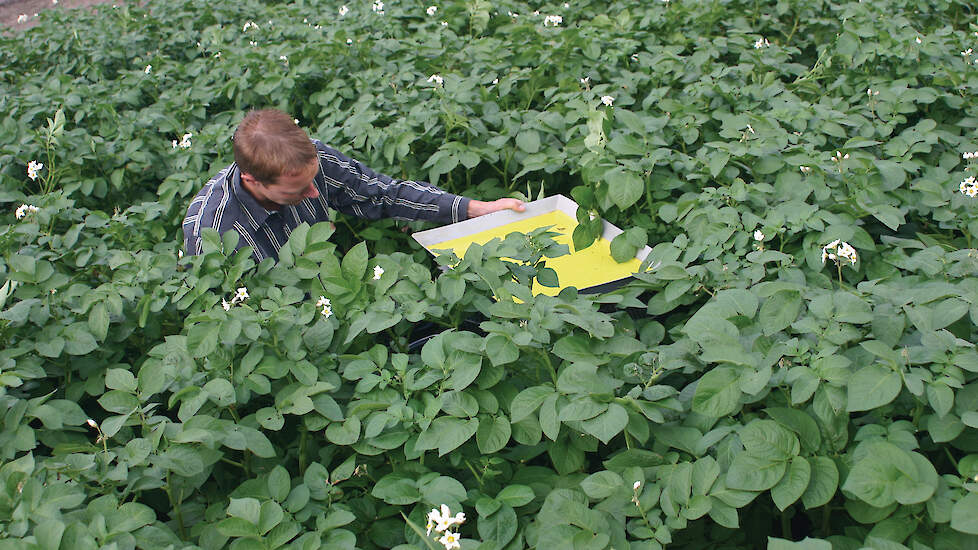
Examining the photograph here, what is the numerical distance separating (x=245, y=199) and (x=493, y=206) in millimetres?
806

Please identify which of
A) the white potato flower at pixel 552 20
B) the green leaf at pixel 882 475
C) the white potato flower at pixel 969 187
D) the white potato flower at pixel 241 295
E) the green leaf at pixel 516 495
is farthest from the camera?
the white potato flower at pixel 552 20

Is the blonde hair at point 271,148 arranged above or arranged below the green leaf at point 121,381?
above

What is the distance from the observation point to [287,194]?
2.35 metres

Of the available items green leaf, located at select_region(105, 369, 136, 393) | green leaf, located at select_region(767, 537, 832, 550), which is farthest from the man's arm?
green leaf, located at select_region(767, 537, 832, 550)

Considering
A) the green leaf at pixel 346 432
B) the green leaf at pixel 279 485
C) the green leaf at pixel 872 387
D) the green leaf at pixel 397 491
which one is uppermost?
the green leaf at pixel 872 387

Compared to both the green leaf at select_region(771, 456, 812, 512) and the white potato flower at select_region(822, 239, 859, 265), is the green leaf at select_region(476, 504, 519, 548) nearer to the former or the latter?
the green leaf at select_region(771, 456, 812, 512)

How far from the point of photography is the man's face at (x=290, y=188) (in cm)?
229

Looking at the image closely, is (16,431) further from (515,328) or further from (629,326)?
(629,326)

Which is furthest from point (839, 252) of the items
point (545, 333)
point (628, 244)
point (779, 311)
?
point (545, 333)

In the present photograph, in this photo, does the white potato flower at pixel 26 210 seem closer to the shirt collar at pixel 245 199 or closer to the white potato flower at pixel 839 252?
the shirt collar at pixel 245 199

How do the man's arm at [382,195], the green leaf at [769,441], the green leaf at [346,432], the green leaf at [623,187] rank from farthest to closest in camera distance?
the man's arm at [382,195]
the green leaf at [623,187]
the green leaf at [346,432]
the green leaf at [769,441]

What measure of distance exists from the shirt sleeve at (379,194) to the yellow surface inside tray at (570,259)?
0.88 ft

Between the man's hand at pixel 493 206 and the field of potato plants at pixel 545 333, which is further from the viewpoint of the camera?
the man's hand at pixel 493 206

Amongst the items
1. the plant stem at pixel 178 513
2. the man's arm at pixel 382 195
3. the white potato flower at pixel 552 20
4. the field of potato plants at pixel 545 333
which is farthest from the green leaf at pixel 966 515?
the white potato flower at pixel 552 20
